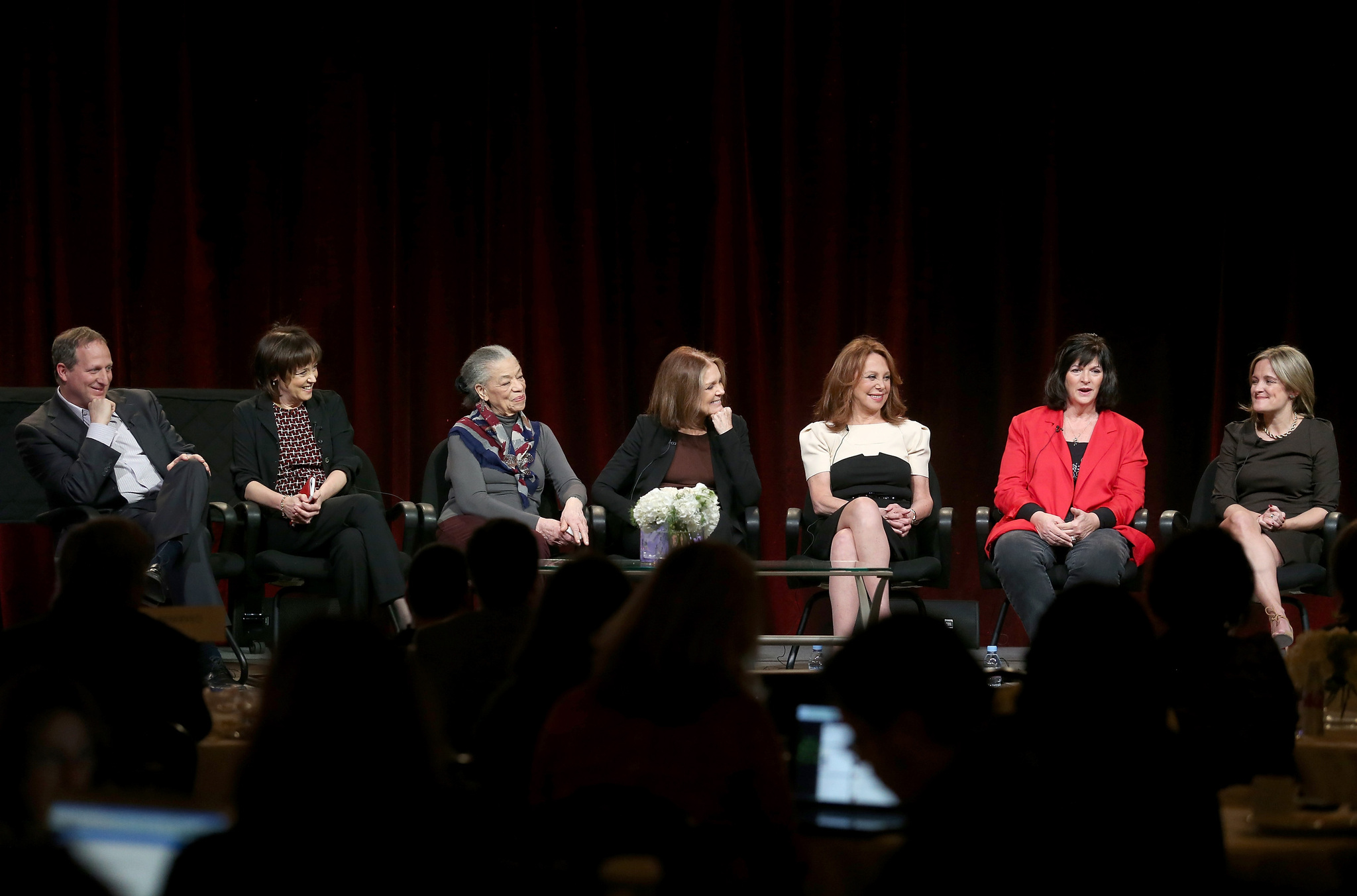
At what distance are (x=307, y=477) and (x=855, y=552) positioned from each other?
1.93 m

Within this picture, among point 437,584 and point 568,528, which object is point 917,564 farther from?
point 437,584

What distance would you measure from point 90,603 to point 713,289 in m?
3.84

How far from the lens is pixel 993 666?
4375 millimetres

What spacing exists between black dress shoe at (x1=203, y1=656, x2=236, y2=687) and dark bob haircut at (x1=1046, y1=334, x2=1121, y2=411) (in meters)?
3.01

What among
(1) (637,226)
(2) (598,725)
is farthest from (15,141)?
(2) (598,725)

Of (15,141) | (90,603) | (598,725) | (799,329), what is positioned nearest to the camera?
(598,725)

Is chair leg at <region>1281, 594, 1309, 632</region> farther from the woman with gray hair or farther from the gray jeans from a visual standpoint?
the woman with gray hair

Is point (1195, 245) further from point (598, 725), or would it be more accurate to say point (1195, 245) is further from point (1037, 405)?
point (598, 725)

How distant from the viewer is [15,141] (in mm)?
5383

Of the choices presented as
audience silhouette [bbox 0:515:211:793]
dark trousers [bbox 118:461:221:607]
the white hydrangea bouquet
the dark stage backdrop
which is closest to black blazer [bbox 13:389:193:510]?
dark trousers [bbox 118:461:221:607]

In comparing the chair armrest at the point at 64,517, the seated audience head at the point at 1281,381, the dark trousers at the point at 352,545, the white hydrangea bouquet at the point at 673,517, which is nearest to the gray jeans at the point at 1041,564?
the seated audience head at the point at 1281,381

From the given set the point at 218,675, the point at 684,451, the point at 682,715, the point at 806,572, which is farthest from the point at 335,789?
the point at 684,451

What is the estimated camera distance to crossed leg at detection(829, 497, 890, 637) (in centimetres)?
448

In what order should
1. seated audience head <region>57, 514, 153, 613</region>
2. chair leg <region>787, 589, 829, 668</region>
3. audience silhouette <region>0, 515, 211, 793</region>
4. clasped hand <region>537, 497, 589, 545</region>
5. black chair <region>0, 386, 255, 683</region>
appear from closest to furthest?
audience silhouette <region>0, 515, 211, 793</region>, seated audience head <region>57, 514, 153, 613</region>, black chair <region>0, 386, 255, 683</region>, chair leg <region>787, 589, 829, 668</region>, clasped hand <region>537, 497, 589, 545</region>
